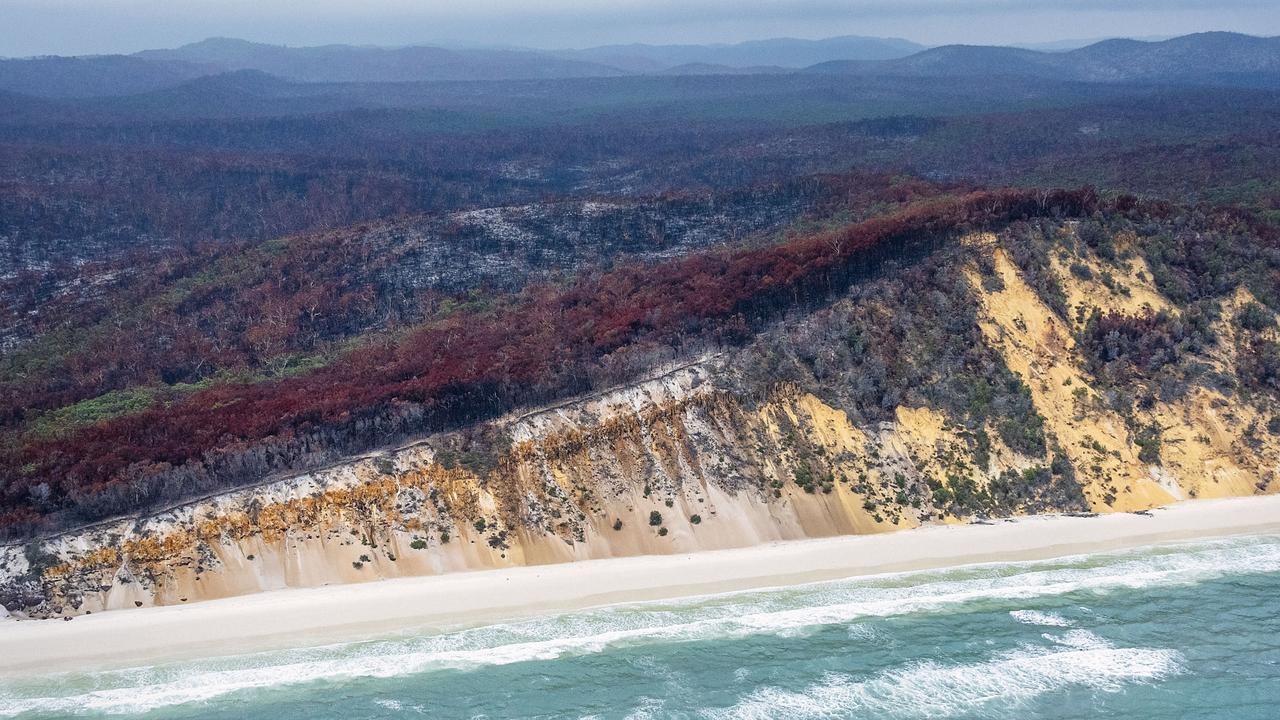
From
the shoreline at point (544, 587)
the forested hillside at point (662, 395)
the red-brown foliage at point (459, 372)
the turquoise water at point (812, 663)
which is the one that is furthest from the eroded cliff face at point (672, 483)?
the turquoise water at point (812, 663)

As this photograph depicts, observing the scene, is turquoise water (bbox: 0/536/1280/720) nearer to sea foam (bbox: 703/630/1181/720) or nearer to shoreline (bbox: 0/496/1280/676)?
sea foam (bbox: 703/630/1181/720)

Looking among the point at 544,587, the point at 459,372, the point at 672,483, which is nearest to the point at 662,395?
the point at 672,483

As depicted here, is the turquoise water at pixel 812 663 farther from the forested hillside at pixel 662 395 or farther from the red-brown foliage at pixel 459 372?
the red-brown foliage at pixel 459 372

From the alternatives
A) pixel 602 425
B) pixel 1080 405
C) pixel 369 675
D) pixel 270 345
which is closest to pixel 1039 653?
pixel 1080 405

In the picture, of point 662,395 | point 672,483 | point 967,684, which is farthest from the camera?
point 662,395

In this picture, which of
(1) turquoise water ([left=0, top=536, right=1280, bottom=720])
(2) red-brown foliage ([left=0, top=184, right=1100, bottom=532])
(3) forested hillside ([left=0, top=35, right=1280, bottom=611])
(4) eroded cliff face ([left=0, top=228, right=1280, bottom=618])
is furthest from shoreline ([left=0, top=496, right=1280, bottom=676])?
(2) red-brown foliage ([left=0, top=184, right=1100, bottom=532])

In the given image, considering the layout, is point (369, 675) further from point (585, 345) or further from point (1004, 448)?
point (1004, 448)

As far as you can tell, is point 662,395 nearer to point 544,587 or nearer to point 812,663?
point 544,587
